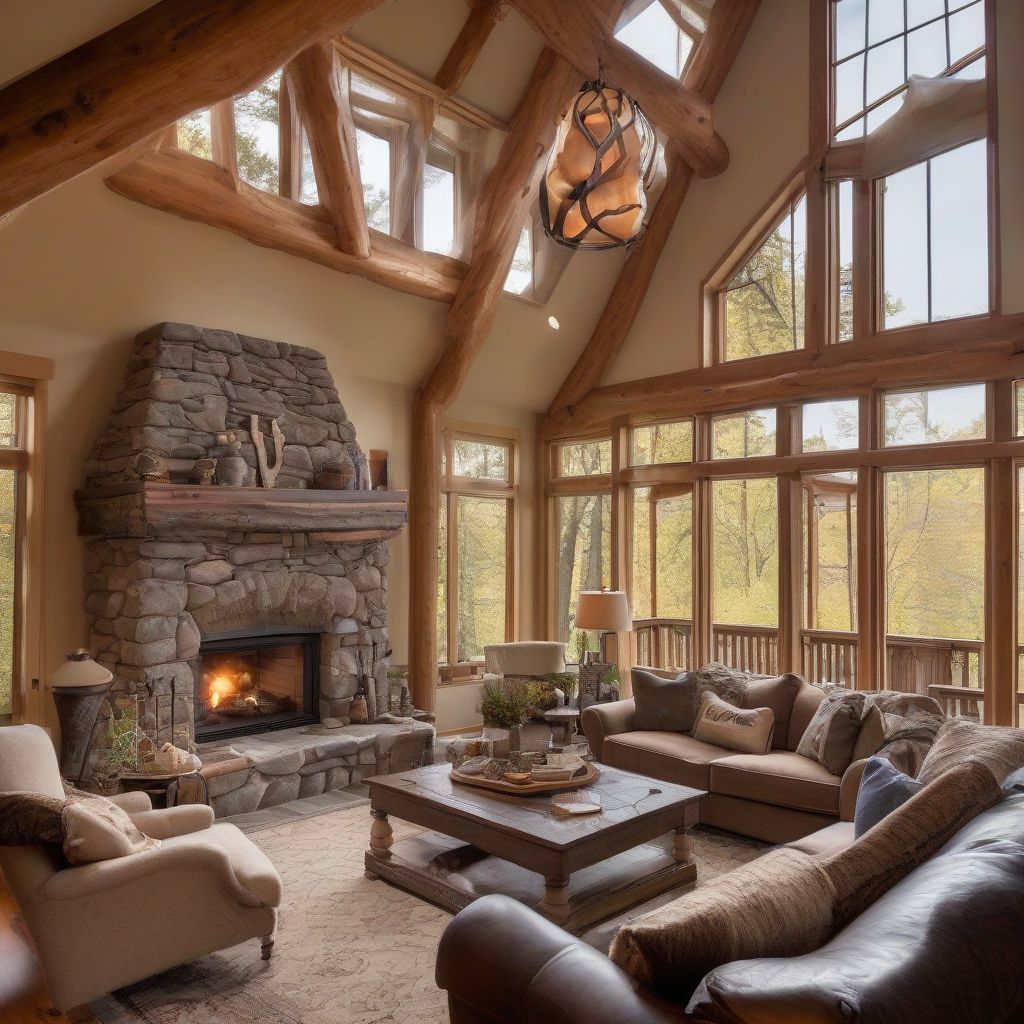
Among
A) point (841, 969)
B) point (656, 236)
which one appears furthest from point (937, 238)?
point (841, 969)

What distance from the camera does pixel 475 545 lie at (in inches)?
327

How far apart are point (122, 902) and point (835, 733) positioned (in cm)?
354

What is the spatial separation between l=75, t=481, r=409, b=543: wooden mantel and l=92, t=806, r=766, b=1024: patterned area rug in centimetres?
217

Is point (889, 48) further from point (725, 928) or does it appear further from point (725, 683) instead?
point (725, 928)

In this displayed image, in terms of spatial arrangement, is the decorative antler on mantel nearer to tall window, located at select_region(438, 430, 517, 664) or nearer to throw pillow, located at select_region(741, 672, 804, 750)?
tall window, located at select_region(438, 430, 517, 664)

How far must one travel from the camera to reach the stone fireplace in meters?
5.33

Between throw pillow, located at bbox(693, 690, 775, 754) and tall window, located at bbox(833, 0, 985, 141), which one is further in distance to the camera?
tall window, located at bbox(833, 0, 985, 141)

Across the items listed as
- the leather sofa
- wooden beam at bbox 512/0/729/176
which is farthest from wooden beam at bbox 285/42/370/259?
the leather sofa

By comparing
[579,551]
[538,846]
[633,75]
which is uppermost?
[633,75]

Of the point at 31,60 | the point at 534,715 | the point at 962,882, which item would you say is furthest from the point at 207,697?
the point at 962,882

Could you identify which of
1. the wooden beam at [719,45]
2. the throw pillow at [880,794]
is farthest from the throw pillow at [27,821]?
the wooden beam at [719,45]

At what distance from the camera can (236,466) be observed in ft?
18.5

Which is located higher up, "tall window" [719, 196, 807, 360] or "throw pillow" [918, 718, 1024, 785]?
"tall window" [719, 196, 807, 360]

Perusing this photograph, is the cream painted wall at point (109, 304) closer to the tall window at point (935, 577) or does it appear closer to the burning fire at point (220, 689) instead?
the burning fire at point (220, 689)
